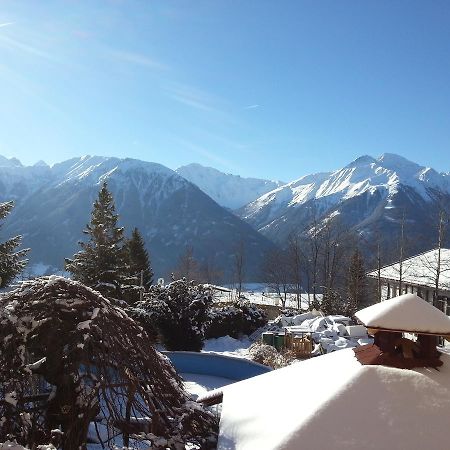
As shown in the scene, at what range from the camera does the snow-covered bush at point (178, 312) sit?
1930cm

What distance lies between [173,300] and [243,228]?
149094 mm

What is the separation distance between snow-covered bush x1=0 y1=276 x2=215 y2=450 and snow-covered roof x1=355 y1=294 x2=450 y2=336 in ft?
6.94

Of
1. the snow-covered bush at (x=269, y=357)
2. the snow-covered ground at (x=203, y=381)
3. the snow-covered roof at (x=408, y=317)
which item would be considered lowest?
the snow-covered ground at (x=203, y=381)

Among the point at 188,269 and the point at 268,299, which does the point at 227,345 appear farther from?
the point at 268,299

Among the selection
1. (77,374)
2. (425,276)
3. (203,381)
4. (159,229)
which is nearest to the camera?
(77,374)

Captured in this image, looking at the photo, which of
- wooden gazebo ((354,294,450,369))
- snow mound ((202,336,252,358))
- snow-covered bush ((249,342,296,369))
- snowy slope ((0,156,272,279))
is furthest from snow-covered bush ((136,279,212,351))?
snowy slope ((0,156,272,279))

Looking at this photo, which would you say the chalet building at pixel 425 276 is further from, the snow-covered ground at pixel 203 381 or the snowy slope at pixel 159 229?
the snowy slope at pixel 159 229

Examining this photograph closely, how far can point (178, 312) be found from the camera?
19.4 meters

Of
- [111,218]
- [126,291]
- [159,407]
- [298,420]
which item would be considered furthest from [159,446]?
[111,218]

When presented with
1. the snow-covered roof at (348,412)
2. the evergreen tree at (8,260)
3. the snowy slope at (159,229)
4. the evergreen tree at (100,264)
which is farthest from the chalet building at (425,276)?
the snowy slope at (159,229)

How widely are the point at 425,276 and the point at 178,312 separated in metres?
15.1

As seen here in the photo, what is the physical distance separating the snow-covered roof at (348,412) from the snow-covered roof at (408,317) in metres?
0.35

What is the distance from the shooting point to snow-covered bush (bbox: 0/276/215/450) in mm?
4363

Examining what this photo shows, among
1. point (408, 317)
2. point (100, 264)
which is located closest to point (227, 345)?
point (100, 264)
